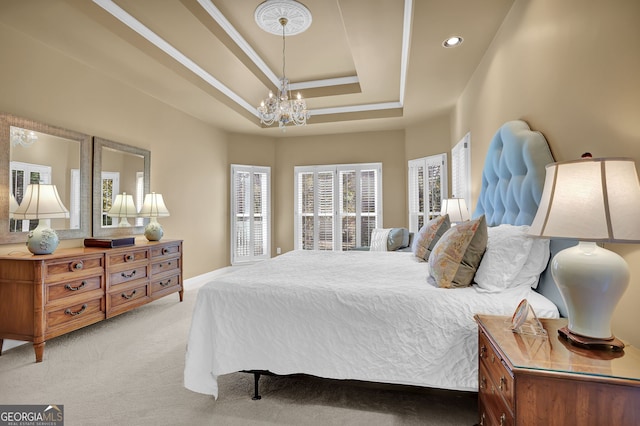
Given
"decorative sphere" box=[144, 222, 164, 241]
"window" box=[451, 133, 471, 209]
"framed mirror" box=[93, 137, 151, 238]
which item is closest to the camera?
"framed mirror" box=[93, 137, 151, 238]

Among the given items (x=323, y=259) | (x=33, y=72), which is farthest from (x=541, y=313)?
(x=33, y=72)

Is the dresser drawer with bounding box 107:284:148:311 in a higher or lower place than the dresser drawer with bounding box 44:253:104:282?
lower

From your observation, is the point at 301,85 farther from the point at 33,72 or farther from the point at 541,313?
the point at 541,313

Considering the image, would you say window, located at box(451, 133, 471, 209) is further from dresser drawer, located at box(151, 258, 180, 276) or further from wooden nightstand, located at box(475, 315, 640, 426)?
dresser drawer, located at box(151, 258, 180, 276)

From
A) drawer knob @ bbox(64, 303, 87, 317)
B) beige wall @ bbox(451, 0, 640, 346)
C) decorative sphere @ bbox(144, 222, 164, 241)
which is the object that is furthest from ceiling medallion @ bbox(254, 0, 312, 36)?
drawer knob @ bbox(64, 303, 87, 317)

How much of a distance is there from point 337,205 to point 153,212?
10.5 feet

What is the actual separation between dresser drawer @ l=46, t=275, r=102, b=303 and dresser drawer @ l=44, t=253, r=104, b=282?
0.05 m

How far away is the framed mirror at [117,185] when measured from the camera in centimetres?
345

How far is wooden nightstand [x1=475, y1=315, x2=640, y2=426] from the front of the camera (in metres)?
0.96

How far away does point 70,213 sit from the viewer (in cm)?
317

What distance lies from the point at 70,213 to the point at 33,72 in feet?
4.36

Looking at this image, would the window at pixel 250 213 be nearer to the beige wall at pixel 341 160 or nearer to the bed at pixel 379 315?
the beige wall at pixel 341 160

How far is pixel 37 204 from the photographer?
2.62 meters

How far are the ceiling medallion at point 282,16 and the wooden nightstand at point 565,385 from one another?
3.08 m
